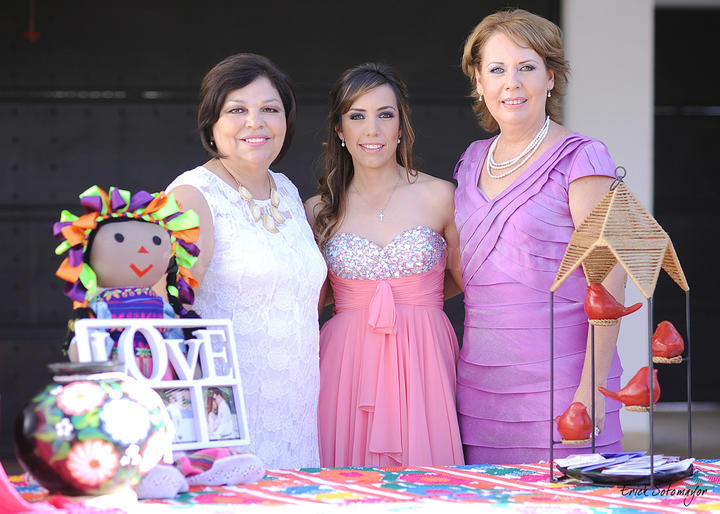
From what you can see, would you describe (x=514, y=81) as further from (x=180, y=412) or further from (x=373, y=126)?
(x=180, y=412)

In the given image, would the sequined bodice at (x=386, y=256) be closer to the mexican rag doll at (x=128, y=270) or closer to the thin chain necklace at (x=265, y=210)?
the thin chain necklace at (x=265, y=210)

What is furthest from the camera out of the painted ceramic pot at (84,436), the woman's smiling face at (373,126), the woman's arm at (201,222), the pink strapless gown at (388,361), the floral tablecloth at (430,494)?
the woman's smiling face at (373,126)

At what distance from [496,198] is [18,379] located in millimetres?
3142

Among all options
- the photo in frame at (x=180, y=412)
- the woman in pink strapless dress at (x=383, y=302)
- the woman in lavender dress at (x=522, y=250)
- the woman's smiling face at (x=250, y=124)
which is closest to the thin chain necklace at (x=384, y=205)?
the woman in pink strapless dress at (x=383, y=302)

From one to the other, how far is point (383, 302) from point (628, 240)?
115 cm

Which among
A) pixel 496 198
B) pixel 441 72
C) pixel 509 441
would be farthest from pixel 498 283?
pixel 441 72

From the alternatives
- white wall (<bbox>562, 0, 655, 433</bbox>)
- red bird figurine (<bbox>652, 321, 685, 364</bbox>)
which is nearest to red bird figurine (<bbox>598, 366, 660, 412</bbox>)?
red bird figurine (<bbox>652, 321, 685, 364</bbox>)

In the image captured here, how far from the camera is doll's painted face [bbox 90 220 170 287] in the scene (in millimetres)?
1685

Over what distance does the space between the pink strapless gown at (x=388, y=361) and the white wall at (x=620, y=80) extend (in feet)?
7.14

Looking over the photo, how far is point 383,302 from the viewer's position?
2699 mm

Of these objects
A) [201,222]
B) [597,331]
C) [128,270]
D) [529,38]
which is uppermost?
[529,38]

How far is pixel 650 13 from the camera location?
4680 millimetres

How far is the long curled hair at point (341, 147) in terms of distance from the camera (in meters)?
2.83

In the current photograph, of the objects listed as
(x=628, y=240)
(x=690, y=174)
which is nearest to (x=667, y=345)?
(x=628, y=240)
